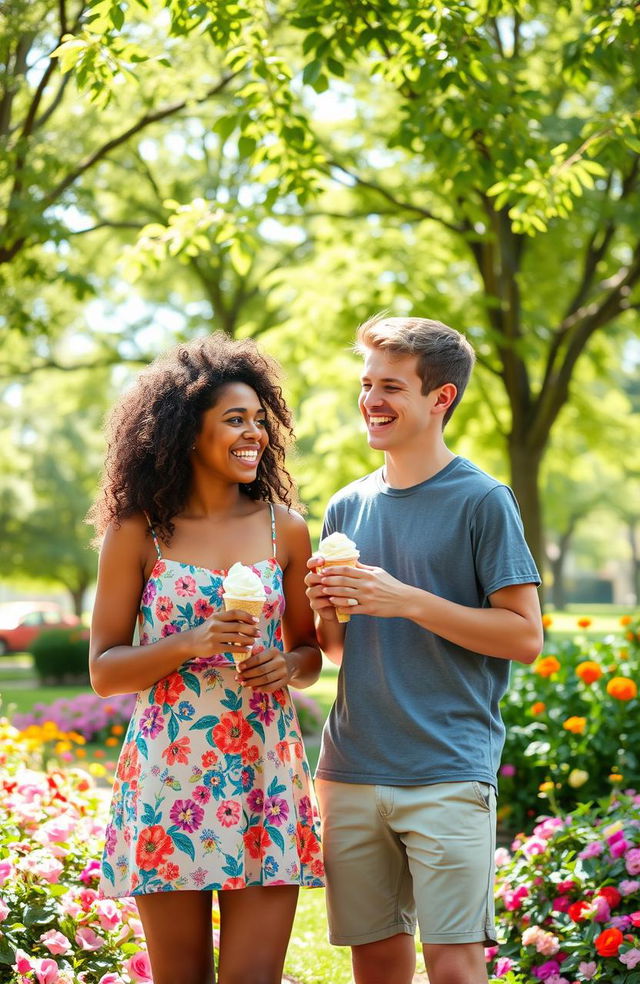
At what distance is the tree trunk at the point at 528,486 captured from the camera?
13688 millimetres

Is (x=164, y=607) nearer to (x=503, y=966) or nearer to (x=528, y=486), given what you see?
(x=503, y=966)

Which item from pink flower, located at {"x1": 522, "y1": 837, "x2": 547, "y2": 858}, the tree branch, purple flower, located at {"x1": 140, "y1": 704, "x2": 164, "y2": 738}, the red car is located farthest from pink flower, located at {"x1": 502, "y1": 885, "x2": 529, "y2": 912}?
the red car

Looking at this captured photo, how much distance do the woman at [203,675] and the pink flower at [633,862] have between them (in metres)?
1.44

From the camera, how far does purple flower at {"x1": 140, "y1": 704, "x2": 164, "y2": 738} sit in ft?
10.4

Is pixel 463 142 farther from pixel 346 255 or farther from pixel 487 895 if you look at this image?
pixel 346 255

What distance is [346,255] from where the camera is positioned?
1291 centimetres

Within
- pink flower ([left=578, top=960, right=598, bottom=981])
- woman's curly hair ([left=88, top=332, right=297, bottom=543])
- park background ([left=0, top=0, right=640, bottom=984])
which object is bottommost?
pink flower ([left=578, top=960, right=598, bottom=981])

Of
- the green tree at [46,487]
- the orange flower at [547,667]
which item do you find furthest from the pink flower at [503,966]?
the green tree at [46,487]

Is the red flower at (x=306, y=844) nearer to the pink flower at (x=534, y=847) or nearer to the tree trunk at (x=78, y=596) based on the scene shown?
the pink flower at (x=534, y=847)

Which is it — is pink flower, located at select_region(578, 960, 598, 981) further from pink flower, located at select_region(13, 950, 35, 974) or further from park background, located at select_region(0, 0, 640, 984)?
pink flower, located at select_region(13, 950, 35, 974)

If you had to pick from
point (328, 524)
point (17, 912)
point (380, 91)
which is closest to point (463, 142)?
point (328, 524)

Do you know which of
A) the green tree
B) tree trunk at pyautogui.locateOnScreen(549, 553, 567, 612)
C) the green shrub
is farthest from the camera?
tree trunk at pyautogui.locateOnScreen(549, 553, 567, 612)

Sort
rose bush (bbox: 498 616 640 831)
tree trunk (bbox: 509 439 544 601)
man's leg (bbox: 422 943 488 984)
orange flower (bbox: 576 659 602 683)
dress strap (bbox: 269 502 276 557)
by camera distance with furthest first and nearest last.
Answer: tree trunk (bbox: 509 439 544 601) → rose bush (bbox: 498 616 640 831) → orange flower (bbox: 576 659 602 683) → dress strap (bbox: 269 502 276 557) → man's leg (bbox: 422 943 488 984)

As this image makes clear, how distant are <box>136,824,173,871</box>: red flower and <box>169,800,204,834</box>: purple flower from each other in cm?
5
